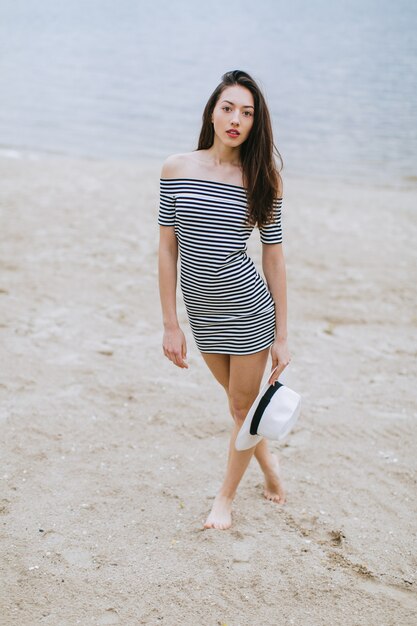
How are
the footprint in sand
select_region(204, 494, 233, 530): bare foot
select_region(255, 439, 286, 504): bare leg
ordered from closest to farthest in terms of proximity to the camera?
the footprint in sand → select_region(204, 494, 233, 530): bare foot → select_region(255, 439, 286, 504): bare leg

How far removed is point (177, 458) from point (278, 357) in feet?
4.09

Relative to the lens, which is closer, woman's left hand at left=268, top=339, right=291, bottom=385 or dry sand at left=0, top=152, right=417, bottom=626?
dry sand at left=0, top=152, right=417, bottom=626

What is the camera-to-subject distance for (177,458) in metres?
4.10

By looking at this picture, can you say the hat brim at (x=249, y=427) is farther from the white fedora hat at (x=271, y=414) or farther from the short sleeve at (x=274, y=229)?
the short sleeve at (x=274, y=229)

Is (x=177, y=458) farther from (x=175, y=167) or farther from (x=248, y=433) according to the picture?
(x=175, y=167)

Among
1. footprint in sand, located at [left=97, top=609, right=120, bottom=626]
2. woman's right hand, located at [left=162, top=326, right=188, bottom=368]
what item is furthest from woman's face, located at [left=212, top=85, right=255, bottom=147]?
footprint in sand, located at [left=97, top=609, right=120, bottom=626]

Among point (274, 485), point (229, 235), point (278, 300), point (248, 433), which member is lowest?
point (274, 485)

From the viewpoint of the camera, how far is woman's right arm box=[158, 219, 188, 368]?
3.16 m

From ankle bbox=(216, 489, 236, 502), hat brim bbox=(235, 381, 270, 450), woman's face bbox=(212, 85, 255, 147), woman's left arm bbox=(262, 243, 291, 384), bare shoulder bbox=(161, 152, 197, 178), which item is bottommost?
ankle bbox=(216, 489, 236, 502)

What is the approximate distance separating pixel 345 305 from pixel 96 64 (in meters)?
18.0

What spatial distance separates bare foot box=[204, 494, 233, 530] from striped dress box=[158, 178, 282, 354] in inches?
35.2

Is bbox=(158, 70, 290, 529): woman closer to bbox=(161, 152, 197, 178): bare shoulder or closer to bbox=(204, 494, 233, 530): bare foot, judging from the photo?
bbox=(161, 152, 197, 178): bare shoulder

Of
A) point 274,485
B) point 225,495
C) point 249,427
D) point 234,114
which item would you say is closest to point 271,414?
point 249,427

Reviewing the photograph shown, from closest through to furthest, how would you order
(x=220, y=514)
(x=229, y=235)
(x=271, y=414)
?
(x=229, y=235) → (x=271, y=414) → (x=220, y=514)
